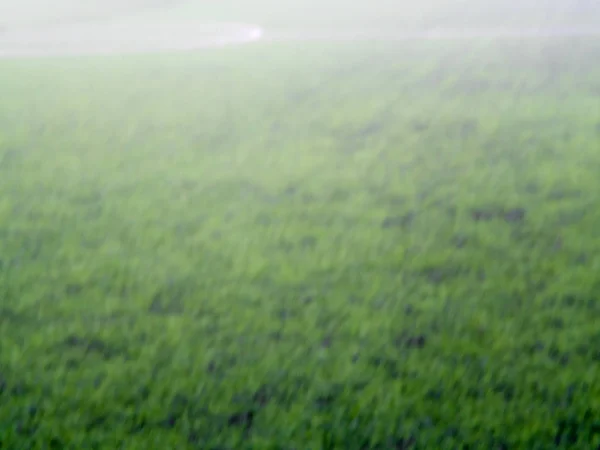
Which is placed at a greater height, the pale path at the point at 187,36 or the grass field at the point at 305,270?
the pale path at the point at 187,36

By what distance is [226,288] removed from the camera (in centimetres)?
230

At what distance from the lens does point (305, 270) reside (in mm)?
2371

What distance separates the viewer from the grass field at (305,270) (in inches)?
71.2

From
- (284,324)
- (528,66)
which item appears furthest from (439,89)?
(284,324)

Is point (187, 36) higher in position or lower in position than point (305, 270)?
higher

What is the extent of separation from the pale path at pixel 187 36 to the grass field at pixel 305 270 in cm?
153

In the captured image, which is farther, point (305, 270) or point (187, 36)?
point (187, 36)

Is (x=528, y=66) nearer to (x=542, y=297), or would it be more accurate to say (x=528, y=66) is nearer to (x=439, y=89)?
(x=439, y=89)

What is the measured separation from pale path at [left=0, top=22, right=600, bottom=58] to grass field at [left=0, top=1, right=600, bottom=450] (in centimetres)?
153

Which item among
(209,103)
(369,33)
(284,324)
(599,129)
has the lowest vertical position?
(284,324)

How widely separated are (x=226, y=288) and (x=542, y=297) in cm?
110

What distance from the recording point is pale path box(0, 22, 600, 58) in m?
5.45

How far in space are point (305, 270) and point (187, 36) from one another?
4198 mm

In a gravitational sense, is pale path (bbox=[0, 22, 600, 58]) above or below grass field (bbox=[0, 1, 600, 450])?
above
